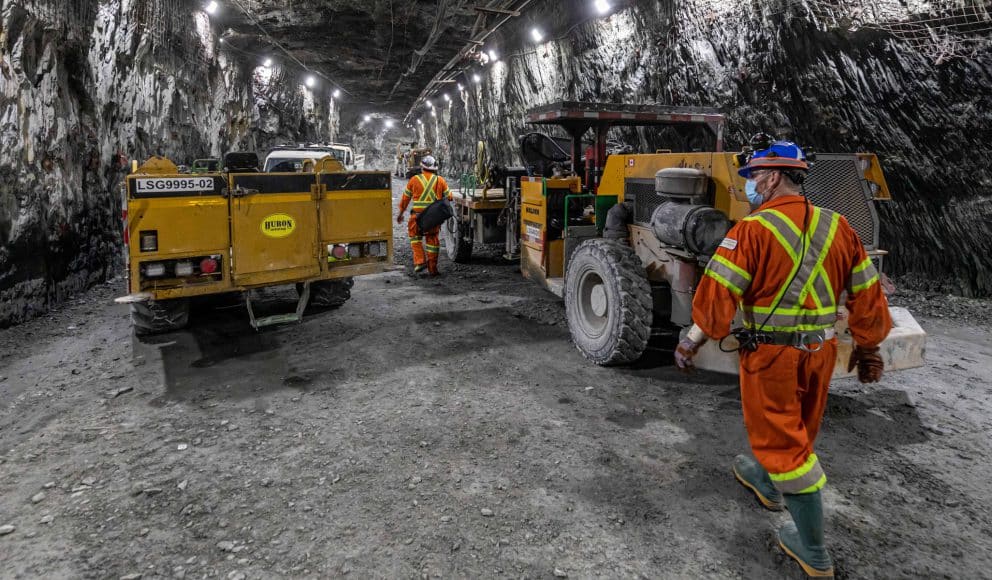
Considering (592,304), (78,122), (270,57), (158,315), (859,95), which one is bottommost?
(158,315)

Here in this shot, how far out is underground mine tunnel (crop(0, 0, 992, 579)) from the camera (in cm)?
238

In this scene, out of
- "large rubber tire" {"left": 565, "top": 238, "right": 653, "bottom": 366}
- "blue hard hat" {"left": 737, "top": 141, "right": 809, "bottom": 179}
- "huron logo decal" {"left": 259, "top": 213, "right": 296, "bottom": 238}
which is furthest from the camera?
"huron logo decal" {"left": 259, "top": 213, "right": 296, "bottom": 238}

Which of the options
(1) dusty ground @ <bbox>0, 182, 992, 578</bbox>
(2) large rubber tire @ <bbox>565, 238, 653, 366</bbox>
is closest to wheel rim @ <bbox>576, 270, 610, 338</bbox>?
(2) large rubber tire @ <bbox>565, 238, 653, 366</bbox>

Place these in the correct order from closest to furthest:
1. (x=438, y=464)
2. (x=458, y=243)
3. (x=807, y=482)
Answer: (x=807, y=482)
(x=438, y=464)
(x=458, y=243)

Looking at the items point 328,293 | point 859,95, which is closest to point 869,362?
point 328,293

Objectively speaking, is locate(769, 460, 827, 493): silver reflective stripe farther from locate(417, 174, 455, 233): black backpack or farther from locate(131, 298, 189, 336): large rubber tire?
locate(417, 174, 455, 233): black backpack

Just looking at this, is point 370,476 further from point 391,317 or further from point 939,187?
point 939,187

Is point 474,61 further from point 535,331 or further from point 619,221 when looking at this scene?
point 619,221

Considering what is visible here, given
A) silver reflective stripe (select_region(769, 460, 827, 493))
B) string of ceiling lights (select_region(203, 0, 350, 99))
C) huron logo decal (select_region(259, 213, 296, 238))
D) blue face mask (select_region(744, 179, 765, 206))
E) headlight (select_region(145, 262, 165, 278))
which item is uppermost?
string of ceiling lights (select_region(203, 0, 350, 99))

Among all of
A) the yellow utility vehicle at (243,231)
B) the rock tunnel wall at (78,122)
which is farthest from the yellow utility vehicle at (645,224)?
the rock tunnel wall at (78,122)

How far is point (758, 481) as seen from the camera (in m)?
2.79

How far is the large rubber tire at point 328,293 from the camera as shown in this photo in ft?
20.9

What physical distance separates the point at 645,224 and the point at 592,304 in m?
0.81

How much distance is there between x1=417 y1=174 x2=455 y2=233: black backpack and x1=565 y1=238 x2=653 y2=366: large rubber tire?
3318 millimetres
